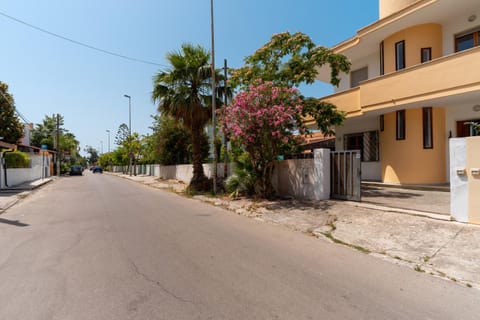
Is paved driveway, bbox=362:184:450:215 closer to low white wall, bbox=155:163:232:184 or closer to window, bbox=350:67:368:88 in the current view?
window, bbox=350:67:368:88

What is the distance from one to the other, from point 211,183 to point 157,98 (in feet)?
18.9

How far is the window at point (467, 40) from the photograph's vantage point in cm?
1080

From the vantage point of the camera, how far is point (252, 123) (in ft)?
32.8

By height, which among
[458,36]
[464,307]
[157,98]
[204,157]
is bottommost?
[464,307]

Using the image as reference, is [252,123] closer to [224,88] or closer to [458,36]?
[224,88]

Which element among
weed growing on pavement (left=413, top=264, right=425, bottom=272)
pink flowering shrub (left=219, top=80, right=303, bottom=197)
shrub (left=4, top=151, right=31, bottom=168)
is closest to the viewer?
weed growing on pavement (left=413, top=264, right=425, bottom=272)

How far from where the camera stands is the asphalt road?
3.10m

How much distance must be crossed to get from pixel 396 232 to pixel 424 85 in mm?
6879

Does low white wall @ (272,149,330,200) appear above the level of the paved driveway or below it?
above

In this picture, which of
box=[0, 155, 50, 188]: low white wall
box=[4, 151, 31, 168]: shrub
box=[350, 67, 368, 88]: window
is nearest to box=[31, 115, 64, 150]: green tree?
box=[0, 155, 50, 188]: low white wall

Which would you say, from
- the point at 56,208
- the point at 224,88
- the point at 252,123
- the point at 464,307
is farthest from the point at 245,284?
the point at 224,88

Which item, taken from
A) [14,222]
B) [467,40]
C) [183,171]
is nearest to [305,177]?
[467,40]

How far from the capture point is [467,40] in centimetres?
1113

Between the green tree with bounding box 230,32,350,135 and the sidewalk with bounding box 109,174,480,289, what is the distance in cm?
429
